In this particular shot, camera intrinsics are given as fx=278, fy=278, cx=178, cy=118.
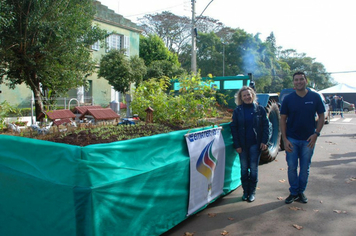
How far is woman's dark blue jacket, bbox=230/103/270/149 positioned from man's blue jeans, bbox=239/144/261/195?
0.11 metres

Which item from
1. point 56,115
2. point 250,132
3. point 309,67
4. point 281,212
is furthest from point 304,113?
point 309,67

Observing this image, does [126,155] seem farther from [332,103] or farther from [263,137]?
[332,103]

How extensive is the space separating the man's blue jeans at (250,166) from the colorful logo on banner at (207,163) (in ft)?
1.79

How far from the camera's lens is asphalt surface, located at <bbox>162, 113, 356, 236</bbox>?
349 centimetres

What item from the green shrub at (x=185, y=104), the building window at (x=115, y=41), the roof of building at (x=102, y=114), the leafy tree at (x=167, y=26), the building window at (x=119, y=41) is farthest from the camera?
the leafy tree at (x=167, y=26)

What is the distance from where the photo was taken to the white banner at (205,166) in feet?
12.2

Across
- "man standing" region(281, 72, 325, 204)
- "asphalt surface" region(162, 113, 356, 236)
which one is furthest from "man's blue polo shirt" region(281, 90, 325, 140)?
"asphalt surface" region(162, 113, 356, 236)

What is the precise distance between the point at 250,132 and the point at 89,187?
2.76 m

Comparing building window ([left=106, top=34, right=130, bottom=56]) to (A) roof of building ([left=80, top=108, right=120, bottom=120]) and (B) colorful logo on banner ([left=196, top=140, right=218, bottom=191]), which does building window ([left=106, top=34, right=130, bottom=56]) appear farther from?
(B) colorful logo on banner ([left=196, top=140, right=218, bottom=191])

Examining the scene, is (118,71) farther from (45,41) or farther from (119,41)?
(45,41)

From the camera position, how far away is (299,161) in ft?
14.5

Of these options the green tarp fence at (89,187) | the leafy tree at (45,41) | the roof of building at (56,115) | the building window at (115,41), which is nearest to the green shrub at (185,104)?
the green tarp fence at (89,187)

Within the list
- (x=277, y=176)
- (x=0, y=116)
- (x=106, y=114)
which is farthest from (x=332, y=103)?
(x=0, y=116)

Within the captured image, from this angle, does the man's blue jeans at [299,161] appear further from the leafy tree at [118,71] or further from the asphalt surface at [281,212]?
the leafy tree at [118,71]
